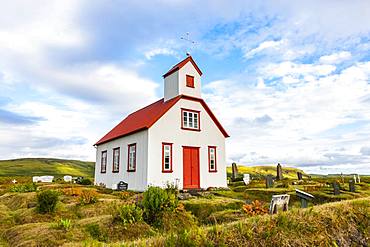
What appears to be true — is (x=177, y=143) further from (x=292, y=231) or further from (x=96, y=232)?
(x=292, y=231)

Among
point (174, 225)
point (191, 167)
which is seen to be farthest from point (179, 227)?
point (191, 167)

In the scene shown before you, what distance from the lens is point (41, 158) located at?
107 metres

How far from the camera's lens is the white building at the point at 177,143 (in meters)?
19.9

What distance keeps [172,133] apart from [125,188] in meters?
5.42

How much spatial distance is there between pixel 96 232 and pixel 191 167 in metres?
12.8

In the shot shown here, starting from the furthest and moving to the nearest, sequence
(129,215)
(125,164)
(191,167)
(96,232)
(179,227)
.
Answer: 1. (125,164)
2. (191,167)
3. (179,227)
4. (129,215)
5. (96,232)

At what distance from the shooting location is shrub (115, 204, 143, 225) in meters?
8.98

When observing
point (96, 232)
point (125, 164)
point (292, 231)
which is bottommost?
point (96, 232)

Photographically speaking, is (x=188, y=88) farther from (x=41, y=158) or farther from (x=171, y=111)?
(x=41, y=158)

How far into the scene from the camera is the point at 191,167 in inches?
831

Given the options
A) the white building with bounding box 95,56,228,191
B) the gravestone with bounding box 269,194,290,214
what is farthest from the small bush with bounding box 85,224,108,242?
the white building with bounding box 95,56,228,191

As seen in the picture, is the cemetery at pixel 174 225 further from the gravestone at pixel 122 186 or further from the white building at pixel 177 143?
the gravestone at pixel 122 186

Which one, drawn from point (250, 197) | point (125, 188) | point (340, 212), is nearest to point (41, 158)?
point (125, 188)

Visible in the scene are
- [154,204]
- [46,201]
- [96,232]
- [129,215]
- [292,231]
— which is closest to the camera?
[292,231]
